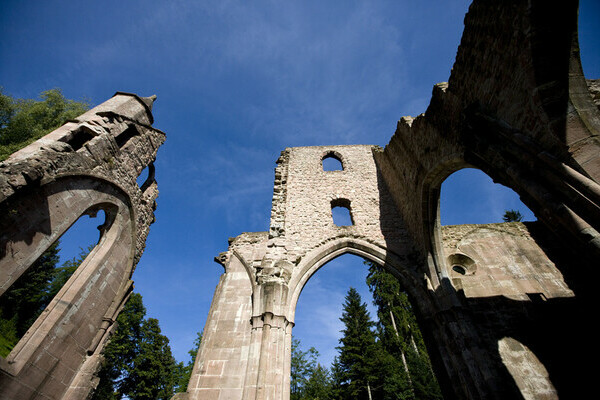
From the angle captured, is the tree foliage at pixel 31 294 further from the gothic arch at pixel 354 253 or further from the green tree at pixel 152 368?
the gothic arch at pixel 354 253

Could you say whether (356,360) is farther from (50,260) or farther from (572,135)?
(50,260)

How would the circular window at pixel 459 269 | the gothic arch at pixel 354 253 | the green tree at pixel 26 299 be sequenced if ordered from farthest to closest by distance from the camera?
1. the green tree at pixel 26 299
2. the circular window at pixel 459 269
3. the gothic arch at pixel 354 253

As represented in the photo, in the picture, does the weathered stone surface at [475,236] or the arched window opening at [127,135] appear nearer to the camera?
the weathered stone surface at [475,236]

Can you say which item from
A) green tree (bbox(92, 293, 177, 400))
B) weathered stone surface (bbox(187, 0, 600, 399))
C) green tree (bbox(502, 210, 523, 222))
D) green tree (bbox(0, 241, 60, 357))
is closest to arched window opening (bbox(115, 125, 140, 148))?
weathered stone surface (bbox(187, 0, 600, 399))

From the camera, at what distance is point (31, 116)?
10742 millimetres

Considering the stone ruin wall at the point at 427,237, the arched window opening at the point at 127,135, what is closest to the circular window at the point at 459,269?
the stone ruin wall at the point at 427,237

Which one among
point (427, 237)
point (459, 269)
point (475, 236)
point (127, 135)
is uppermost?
point (127, 135)

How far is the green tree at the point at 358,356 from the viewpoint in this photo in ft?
45.8

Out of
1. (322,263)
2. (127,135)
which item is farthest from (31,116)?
(322,263)

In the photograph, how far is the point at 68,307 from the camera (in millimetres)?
5734

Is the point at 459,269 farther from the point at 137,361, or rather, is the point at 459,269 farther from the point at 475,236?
the point at 137,361

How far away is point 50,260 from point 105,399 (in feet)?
29.3

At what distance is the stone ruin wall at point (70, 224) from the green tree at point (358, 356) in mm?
12509

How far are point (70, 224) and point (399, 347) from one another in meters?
16.1
